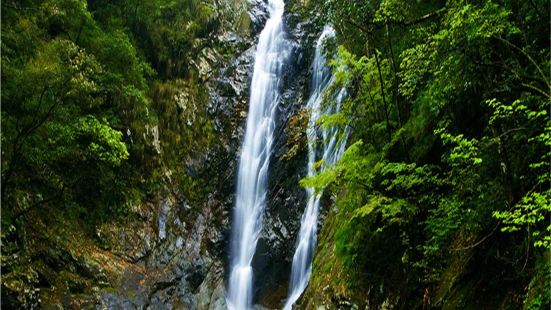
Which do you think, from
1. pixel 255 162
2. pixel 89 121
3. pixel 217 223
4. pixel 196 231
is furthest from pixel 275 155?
pixel 89 121

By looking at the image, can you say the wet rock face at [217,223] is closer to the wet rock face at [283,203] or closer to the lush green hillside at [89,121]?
the wet rock face at [283,203]

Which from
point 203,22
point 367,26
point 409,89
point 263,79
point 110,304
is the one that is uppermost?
point 203,22

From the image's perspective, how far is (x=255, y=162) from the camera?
1755 centimetres

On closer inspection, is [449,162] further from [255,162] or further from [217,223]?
[255,162]

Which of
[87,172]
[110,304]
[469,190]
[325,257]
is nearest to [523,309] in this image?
[469,190]

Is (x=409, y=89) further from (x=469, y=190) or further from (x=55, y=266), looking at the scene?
(x=55, y=266)

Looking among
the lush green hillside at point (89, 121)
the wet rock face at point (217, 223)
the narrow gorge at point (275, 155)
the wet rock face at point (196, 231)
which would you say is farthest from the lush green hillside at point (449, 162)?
the wet rock face at point (196, 231)

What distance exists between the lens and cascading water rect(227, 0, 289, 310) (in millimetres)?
15094

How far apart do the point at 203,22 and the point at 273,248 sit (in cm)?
1144

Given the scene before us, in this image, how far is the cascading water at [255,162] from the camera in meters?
15.1

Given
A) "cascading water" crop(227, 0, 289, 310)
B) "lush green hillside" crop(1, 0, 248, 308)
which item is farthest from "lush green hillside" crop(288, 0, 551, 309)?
"cascading water" crop(227, 0, 289, 310)

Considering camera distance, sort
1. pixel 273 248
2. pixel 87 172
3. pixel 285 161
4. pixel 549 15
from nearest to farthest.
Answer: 1. pixel 549 15
2. pixel 87 172
3. pixel 273 248
4. pixel 285 161

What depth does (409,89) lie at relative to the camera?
6.11m

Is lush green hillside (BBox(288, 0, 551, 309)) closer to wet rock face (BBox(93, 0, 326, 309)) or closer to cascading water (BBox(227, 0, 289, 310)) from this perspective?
wet rock face (BBox(93, 0, 326, 309))
